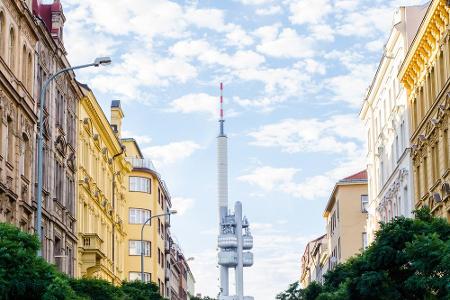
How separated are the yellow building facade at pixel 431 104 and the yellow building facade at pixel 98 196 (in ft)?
64.1

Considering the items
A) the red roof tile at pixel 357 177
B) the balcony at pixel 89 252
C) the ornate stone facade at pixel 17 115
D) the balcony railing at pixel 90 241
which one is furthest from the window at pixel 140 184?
the ornate stone facade at pixel 17 115

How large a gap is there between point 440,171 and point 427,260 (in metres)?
19.3

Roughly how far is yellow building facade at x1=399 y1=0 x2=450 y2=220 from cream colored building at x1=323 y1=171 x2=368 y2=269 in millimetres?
48004

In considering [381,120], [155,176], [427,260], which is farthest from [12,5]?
[155,176]

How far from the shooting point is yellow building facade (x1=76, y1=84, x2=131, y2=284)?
66.9 meters

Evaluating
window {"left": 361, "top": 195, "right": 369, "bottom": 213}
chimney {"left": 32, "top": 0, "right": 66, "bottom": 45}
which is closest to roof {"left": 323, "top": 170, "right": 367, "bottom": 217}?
Answer: window {"left": 361, "top": 195, "right": 369, "bottom": 213}

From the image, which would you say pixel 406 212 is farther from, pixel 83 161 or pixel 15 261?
pixel 15 261

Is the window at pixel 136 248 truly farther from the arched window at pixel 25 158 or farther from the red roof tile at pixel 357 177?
the arched window at pixel 25 158

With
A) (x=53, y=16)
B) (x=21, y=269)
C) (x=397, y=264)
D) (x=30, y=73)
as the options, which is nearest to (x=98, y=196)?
(x=53, y=16)

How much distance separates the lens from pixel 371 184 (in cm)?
8606

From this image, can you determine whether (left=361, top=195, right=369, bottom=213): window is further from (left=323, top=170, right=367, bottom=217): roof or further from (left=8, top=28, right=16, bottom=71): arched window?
(left=8, top=28, right=16, bottom=71): arched window

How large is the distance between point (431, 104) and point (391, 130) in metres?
16.2

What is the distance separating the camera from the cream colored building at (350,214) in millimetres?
110562

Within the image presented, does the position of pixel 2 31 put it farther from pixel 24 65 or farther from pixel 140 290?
pixel 140 290
